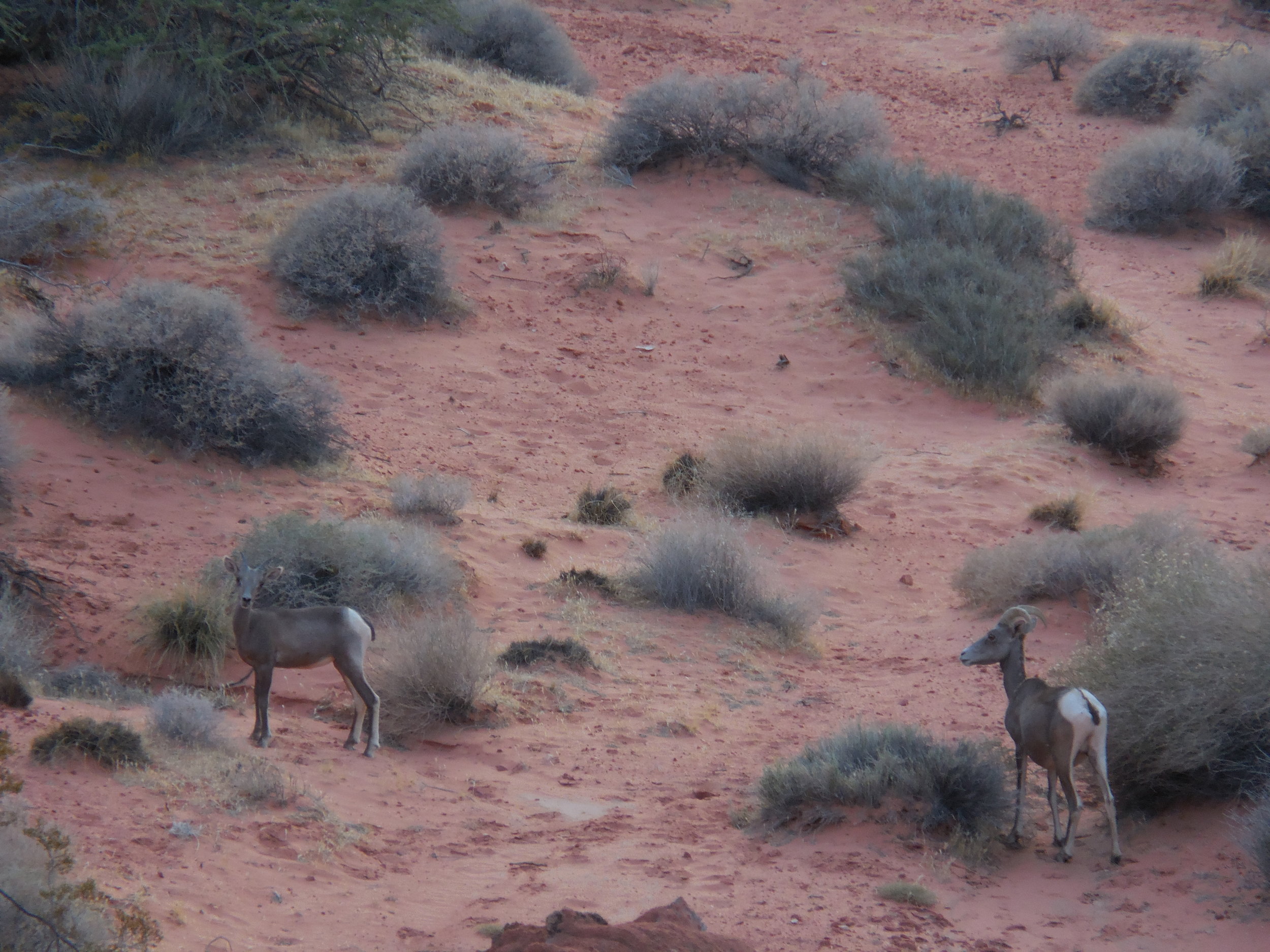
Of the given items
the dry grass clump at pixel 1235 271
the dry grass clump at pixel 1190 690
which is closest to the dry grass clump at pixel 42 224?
the dry grass clump at pixel 1190 690

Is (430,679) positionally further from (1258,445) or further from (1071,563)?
(1258,445)

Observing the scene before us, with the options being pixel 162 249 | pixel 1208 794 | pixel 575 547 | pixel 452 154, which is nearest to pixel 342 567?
pixel 575 547

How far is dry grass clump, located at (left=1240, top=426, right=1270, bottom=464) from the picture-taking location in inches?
526

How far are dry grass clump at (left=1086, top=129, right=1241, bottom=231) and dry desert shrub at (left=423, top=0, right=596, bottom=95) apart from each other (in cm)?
1103

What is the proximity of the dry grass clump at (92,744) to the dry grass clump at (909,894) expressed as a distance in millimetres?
3544

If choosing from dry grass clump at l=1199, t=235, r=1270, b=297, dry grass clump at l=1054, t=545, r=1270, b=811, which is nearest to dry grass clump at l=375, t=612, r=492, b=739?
dry grass clump at l=1054, t=545, r=1270, b=811

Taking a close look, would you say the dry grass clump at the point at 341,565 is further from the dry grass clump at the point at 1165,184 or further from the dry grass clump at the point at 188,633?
the dry grass clump at the point at 1165,184

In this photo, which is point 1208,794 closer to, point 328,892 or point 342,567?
point 328,892

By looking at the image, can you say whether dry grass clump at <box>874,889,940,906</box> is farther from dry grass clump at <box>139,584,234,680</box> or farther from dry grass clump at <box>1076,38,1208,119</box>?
dry grass clump at <box>1076,38,1208,119</box>

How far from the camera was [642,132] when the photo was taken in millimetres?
20078

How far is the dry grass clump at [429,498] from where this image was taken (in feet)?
34.1

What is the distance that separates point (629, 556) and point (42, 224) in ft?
24.9

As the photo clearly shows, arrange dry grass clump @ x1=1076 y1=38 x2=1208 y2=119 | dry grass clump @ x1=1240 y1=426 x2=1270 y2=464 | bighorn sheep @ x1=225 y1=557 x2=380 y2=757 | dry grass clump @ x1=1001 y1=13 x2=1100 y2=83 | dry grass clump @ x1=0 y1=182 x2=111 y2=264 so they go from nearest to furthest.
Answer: bighorn sheep @ x1=225 y1=557 x2=380 y2=757 → dry grass clump @ x1=0 y1=182 x2=111 y2=264 → dry grass clump @ x1=1240 y1=426 x2=1270 y2=464 → dry grass clump @ x1=1076 y1=38 x2=1208 y2=119 → dry grass clump @ x1=1001 y1=13 x2=1100 y2=83

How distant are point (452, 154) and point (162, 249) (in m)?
4.73
